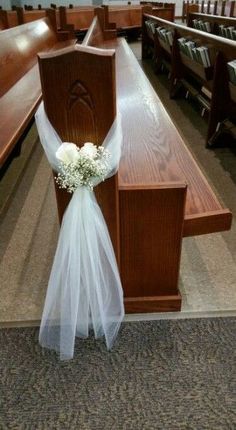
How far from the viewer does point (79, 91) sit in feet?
2.90

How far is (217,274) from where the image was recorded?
57.1 inches

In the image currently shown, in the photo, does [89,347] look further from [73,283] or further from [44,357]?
[73,283]

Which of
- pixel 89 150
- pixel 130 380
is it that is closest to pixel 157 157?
pixel 89 150

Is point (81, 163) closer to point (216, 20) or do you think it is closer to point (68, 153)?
point (68, 153)

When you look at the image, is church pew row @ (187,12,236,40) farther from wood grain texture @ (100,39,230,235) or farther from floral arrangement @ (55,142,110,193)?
floral arrangement @ (55,142,110,193)

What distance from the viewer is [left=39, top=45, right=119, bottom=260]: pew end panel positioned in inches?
33.1

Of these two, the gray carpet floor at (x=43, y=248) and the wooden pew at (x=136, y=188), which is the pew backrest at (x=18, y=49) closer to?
the gray carpet floor at (x=43, y=248)

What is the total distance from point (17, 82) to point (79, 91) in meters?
1.84

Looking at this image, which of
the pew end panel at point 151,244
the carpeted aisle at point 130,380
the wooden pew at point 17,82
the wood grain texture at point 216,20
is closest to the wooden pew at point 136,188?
the pew end panel at point 151,244

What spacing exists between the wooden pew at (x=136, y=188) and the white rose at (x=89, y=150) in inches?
1.8

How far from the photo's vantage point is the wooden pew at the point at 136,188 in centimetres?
86

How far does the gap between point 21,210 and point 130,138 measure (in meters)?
0.74

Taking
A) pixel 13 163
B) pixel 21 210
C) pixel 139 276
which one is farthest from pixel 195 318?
pixel 13 163

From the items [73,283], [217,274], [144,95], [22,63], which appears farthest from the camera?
[22,63]
